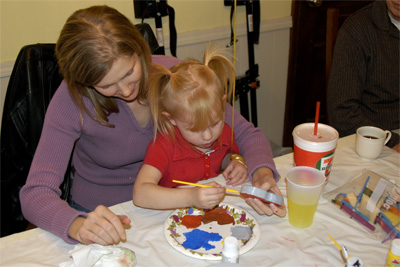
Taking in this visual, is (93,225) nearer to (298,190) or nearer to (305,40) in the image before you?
(298,190)

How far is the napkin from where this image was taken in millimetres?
873

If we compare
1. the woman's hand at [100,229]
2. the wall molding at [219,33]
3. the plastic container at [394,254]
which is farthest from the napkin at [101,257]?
the wall molding at [219,33]

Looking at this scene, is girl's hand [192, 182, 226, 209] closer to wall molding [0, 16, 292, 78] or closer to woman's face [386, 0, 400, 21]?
woman's face [386, 0, 400, 21]

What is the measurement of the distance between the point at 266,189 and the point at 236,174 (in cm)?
15

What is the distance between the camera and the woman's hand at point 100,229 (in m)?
0.92

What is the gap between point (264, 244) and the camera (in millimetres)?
952

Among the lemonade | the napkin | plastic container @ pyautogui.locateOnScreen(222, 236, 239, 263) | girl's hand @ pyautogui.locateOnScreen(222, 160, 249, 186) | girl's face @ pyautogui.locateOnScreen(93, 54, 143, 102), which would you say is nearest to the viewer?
plastic container @ pyautogui.locateOnScreen(222, 236, 239, 263)

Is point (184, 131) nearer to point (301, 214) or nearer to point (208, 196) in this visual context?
point (208, 196)

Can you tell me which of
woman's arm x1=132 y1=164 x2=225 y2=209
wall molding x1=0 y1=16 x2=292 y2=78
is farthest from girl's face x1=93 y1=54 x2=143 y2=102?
wall molding x1=0 y1=16 x2=292 y2=78

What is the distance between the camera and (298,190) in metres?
0.98

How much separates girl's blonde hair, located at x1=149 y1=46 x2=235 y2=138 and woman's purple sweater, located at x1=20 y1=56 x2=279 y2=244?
153mm

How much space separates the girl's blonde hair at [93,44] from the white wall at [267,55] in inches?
41.6

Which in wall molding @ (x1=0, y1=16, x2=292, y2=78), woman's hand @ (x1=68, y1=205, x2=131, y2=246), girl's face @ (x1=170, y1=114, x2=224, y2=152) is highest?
wall molding @ (x1=0, y1=16, x2=292, y2=78)

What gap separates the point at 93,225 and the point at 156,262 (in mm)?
177
